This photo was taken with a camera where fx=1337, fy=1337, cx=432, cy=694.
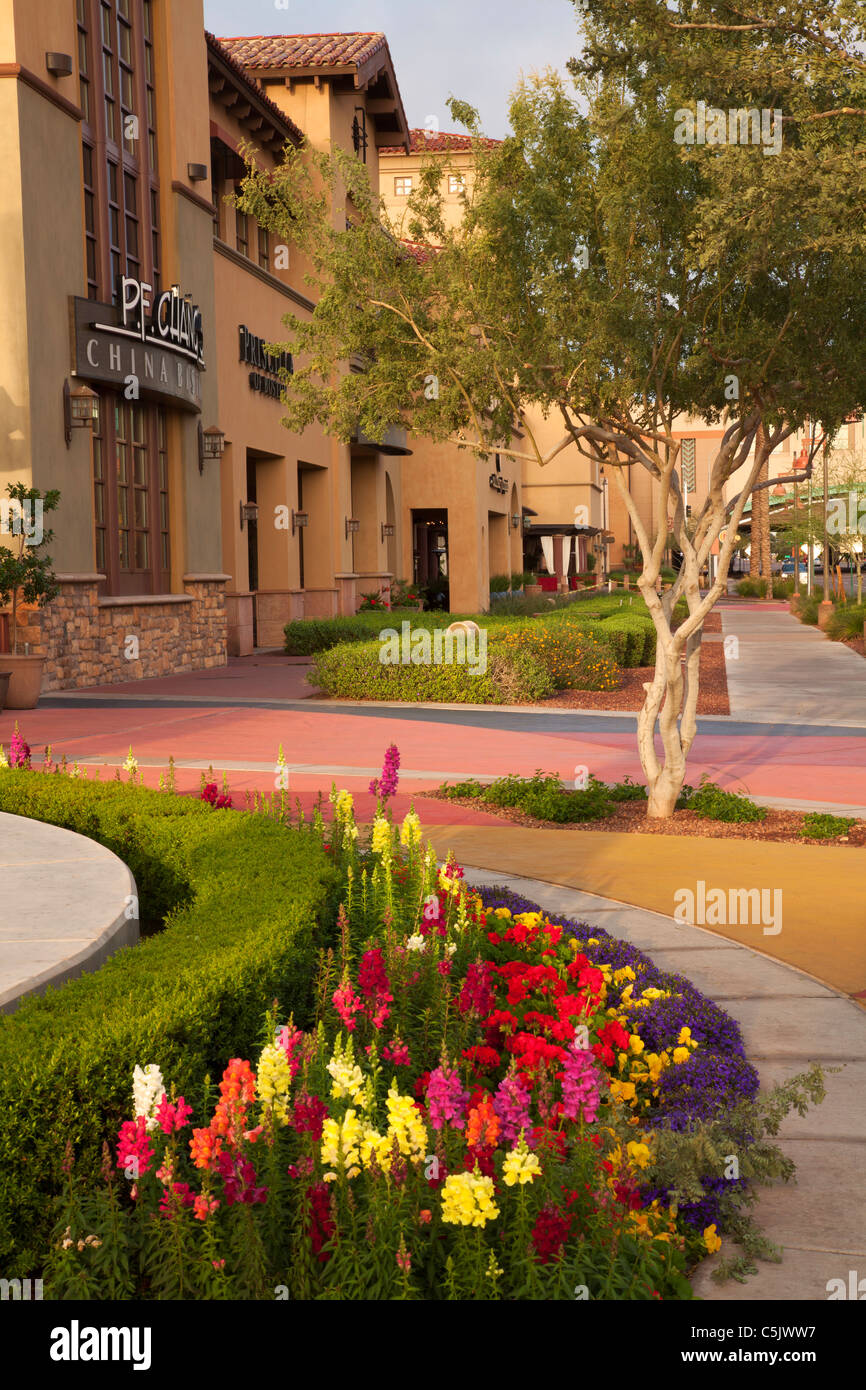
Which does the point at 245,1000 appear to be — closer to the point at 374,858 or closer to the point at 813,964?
the point at 374,858

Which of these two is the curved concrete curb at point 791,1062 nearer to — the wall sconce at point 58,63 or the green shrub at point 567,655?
the green shrub at point 567,655

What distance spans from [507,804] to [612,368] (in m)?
3.25

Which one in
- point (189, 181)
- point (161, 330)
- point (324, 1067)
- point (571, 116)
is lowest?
point (324, 1067)

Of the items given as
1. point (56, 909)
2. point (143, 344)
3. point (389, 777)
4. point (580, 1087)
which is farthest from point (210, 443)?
point (580, 1087)

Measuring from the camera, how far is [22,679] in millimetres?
15992

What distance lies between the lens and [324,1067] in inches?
141

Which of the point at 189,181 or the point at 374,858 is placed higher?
the point at 189,181

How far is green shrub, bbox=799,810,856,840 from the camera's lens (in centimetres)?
863

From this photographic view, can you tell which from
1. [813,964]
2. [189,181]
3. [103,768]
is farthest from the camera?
[189,181]

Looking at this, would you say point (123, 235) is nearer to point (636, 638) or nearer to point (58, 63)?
point (58, 63)
